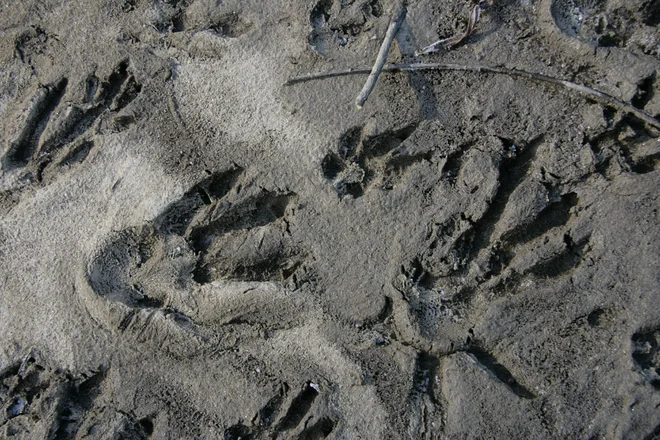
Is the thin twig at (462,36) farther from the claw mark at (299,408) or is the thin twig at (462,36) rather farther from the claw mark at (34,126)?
the claw mark at (34,126)

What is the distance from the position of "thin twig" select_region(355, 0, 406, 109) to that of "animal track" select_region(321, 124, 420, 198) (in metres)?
0.12

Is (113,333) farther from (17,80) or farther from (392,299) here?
(17,80)

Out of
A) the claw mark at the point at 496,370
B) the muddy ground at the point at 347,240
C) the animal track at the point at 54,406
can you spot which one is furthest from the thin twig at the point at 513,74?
the animal track at the point at 54,406

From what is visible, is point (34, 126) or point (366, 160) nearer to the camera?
point (366, 160)

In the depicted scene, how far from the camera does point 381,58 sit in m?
1.97

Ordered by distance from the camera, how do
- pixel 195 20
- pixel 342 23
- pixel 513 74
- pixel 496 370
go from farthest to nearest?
1. pixel 195 20
2. pixel 342 23
3. pixel 513 74
4. pixel 496 370

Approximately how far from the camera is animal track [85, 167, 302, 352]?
199 centimetres

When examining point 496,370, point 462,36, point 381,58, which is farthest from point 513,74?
point 496,370

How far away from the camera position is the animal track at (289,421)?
6.11ft

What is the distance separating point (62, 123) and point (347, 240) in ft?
4.26

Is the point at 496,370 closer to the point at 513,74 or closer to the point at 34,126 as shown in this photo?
the point at 513,74

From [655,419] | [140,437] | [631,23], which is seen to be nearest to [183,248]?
[140,437]

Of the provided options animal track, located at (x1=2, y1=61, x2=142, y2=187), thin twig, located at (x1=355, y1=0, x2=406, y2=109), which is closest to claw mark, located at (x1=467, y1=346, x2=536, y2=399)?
thin twig, located at (x1=355, y1=0, x2=406, y2=109)

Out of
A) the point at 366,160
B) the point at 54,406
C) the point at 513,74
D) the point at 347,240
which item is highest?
the point at 513,74
